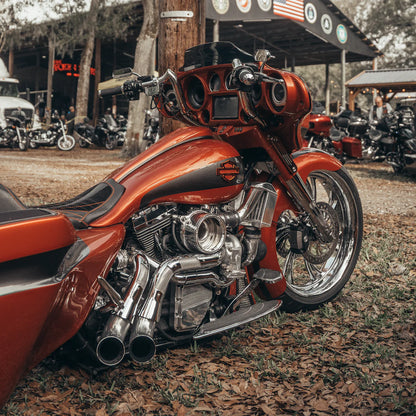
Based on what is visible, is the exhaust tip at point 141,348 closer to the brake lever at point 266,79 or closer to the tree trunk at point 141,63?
the brake lever at point 266,79

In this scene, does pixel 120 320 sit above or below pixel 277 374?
above

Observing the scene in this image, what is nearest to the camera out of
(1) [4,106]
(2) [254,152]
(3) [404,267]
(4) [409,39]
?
(2) [254,152]

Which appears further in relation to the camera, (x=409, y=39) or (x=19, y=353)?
(x=409, y=39)

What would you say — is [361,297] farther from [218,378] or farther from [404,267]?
[218,378]

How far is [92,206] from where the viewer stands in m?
2.44

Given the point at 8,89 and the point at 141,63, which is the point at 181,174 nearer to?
the point at 141,63

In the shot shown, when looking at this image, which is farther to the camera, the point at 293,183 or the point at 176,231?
the point at 293,183

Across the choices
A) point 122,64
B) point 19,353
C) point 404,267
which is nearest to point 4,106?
point 122,64

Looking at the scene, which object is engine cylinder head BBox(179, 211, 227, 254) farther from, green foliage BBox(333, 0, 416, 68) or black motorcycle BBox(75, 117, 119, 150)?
green foliage BBox(333, 0, 416, 68)

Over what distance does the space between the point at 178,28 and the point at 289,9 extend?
15.5 m

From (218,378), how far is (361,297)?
1.58m

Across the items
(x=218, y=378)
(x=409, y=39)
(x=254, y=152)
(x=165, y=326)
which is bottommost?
(x=218, y=378)

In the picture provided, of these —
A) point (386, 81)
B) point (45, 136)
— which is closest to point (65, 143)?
point (45, 136)

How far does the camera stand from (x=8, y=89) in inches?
842
